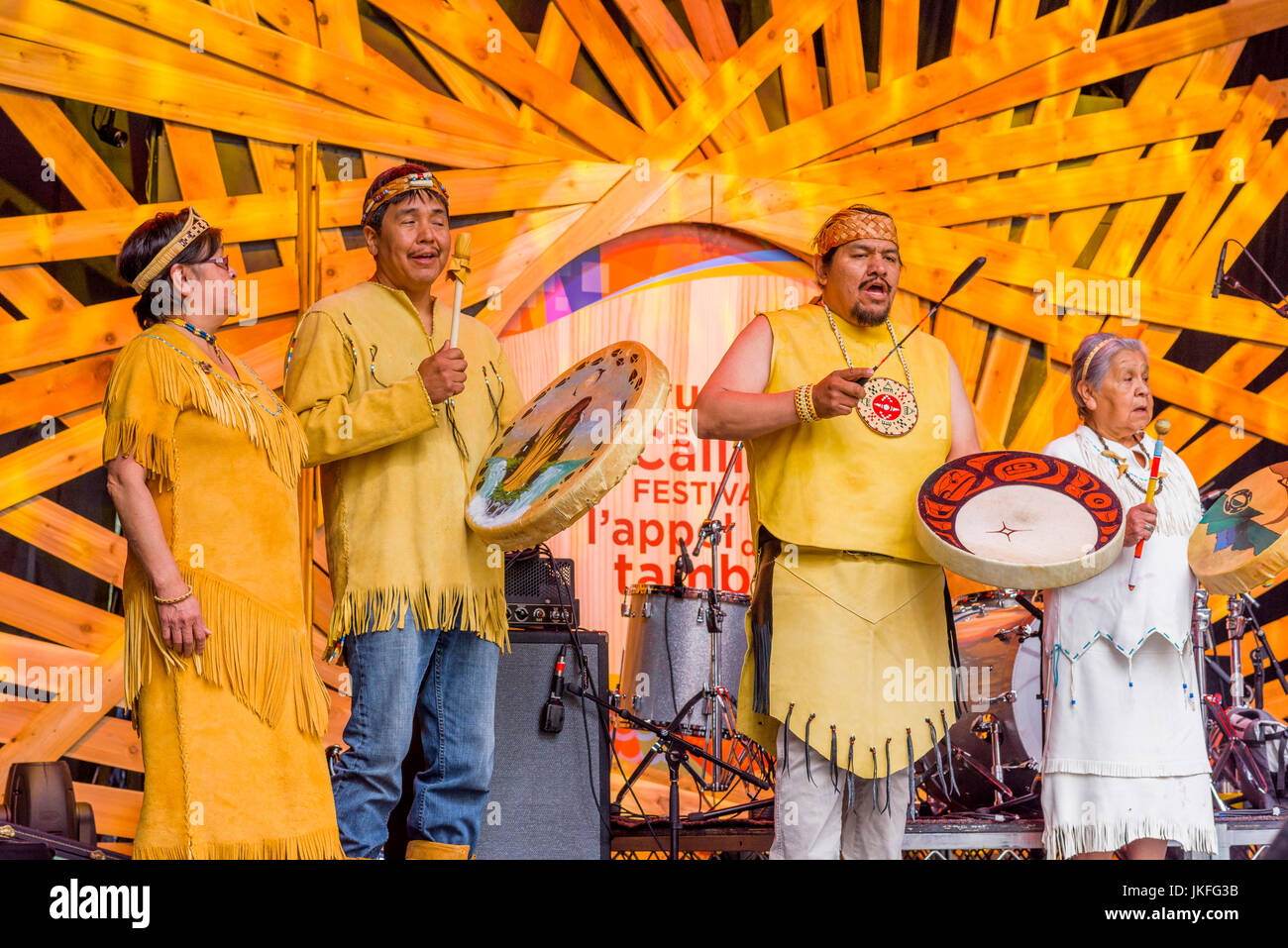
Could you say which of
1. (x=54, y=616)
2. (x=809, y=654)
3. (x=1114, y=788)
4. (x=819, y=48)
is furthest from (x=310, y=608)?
(x=819, y=48)

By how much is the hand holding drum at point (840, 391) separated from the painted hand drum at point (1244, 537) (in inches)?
42.4

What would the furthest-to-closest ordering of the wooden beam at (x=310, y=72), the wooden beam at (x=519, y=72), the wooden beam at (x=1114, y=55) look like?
the wooden beam at (x=1114, y=55) → the wooden beam at (x=519, y=72) → the wooden beam at (x=310, y=72)

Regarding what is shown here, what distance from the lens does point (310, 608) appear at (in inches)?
171

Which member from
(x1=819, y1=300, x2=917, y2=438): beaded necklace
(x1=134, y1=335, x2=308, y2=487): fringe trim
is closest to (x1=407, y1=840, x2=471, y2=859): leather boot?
(x1=134, y1=335, x2=308, y2=487): fringe trim

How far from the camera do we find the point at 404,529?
10.5 ft

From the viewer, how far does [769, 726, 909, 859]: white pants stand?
118 inches

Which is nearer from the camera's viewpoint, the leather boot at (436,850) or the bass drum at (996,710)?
the leather boot at (436,850)

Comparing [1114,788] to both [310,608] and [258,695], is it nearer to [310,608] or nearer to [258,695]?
[258,695]

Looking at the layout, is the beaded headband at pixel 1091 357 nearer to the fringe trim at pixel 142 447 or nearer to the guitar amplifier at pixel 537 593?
Result: the guitar amplifier at pixel 537 593

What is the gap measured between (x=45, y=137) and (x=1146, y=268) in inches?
160

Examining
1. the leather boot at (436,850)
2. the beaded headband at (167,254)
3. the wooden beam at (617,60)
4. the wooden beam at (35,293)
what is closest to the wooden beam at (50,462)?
the wooden beam at (35,293)

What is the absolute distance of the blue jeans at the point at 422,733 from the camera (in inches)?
121

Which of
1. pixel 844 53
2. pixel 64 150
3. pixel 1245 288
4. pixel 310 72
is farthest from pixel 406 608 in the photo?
pixel 1245 288
